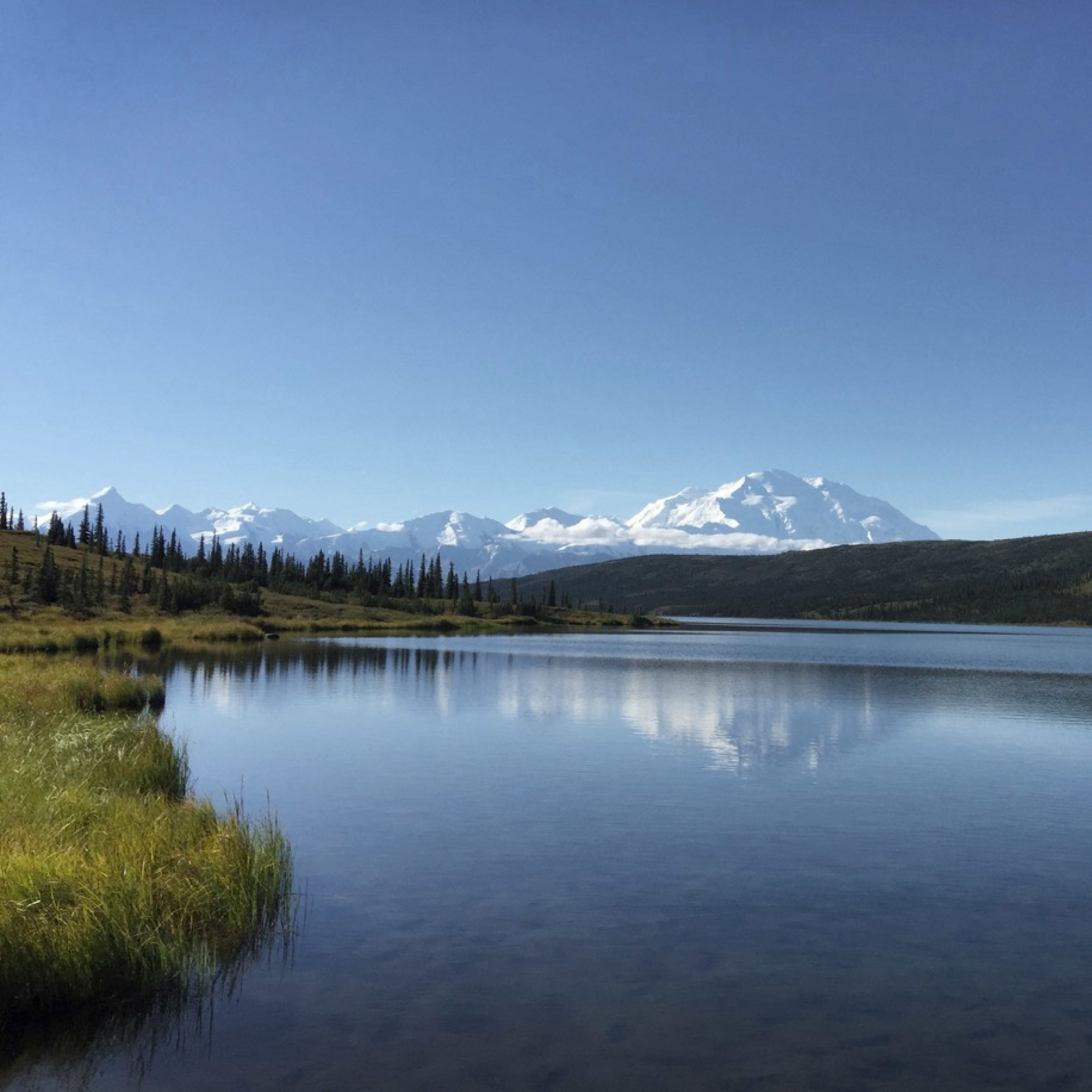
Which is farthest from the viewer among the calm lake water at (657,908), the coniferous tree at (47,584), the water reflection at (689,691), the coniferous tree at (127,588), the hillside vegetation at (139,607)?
the coniferous tree at (127,588)

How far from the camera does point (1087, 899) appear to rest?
1845 cm

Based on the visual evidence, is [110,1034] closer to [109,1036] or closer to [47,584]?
[109,1036]

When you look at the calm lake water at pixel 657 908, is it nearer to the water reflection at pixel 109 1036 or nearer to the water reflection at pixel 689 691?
the water reflection at pixel 109 1036

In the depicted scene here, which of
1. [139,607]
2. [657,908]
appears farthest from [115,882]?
[139,607]

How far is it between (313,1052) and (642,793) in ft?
57.9

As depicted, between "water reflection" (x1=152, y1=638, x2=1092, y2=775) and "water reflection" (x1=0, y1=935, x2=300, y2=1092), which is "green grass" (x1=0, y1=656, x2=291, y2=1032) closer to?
"water reflection" (x1=0, y1=935, x2=300, y2=1092)

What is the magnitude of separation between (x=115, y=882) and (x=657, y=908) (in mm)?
8980

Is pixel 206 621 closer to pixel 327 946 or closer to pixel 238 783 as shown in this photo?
pixel 238 783

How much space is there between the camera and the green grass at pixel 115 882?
1230cm

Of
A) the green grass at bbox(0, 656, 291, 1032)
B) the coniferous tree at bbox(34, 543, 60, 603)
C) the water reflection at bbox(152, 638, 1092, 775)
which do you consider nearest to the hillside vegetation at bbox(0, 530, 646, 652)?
the coniferous tree at bbox(34, 543, 60, 603)

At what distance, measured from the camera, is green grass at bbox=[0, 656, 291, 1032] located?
1230 cm

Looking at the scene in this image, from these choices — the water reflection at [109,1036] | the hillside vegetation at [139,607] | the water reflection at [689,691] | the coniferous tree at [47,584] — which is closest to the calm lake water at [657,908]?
the water reflection at [109,1036]

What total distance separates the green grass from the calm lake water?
1.06 metres

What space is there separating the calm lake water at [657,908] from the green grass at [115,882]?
3.47ft
